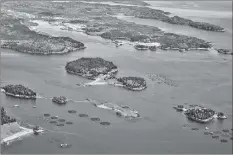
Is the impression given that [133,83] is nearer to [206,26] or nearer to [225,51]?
[225,51]

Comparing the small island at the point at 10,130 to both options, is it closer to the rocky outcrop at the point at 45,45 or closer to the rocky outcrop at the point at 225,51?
the rocky outcrop at the point at 45,45

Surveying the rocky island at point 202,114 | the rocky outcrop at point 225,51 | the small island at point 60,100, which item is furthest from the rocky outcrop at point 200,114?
the rocky outcrop at point 225,51

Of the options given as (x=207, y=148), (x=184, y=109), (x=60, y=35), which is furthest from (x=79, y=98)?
(x=60, y=35)

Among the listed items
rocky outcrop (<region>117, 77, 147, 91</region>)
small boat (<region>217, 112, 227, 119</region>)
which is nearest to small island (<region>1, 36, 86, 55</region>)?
rocky outcrop (<region>117, 77, 147, 91</region>)

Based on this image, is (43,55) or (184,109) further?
(43,55)

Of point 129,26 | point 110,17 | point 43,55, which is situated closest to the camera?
point 43,55

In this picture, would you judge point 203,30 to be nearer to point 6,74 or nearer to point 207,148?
point 6,74
